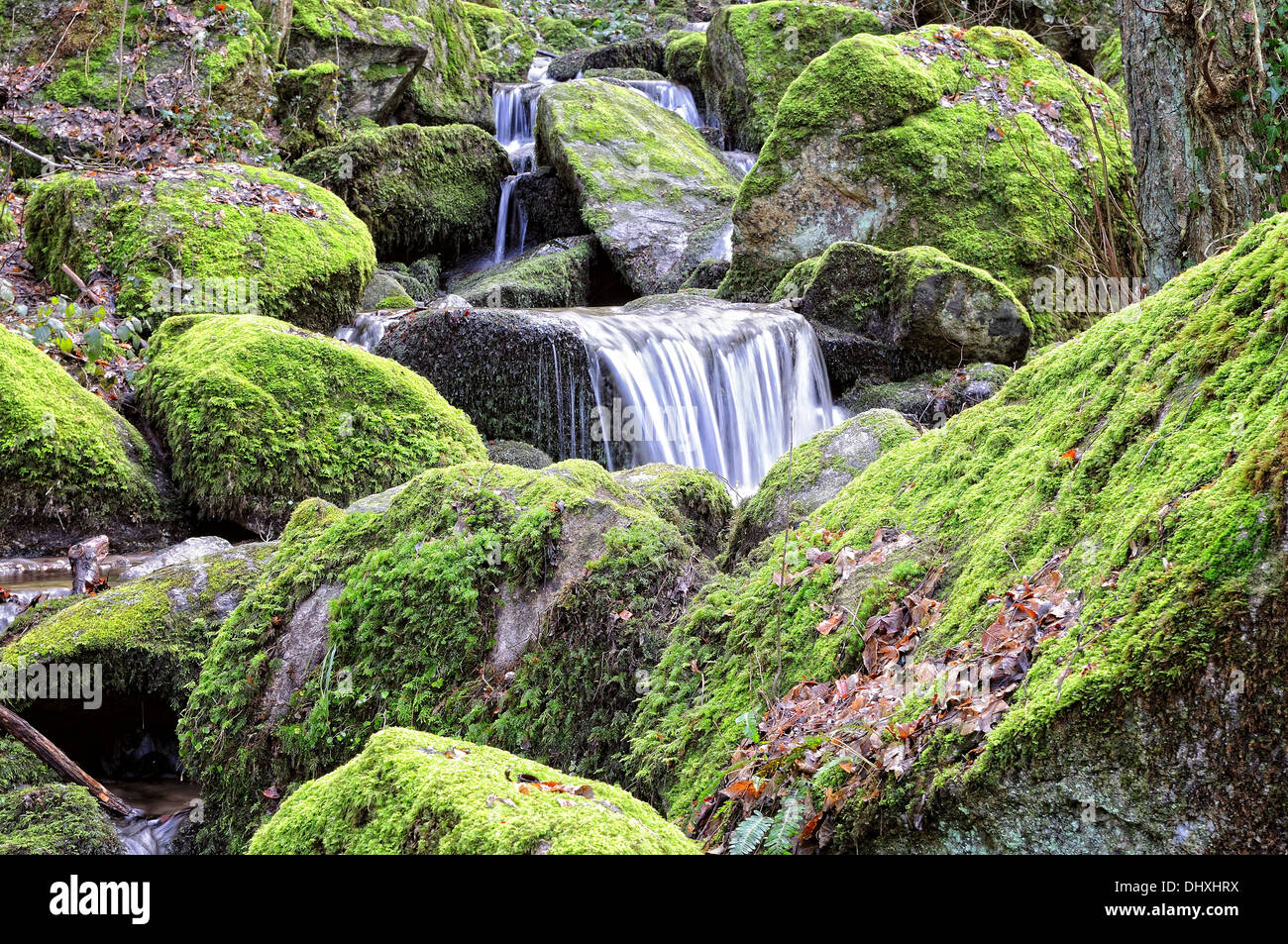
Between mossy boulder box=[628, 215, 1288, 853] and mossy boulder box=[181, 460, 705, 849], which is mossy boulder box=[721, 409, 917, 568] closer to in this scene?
mossy boulder box=[181, 460, 705, 849]

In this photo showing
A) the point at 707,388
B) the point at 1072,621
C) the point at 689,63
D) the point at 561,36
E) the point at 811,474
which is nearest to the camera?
the point at 1072,621

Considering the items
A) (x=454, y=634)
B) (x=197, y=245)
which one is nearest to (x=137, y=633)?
(x=454, y=634)

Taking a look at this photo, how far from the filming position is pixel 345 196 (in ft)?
45.7

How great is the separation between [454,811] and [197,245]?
30.4ft

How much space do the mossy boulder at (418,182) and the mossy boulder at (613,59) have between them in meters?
6.43

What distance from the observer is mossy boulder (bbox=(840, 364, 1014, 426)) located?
948cm

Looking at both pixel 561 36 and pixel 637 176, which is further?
pixel 561 36

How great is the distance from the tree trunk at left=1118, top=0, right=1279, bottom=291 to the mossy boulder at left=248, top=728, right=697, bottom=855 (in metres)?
4.59

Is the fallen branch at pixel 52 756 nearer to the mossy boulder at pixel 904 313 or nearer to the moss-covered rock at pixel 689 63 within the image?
the mossy boulder at pixel 904 313

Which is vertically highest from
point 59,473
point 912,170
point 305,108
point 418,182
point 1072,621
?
point 305,108

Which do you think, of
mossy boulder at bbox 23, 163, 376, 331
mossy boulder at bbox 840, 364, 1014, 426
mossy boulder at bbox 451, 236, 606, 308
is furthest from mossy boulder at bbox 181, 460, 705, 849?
mossy boulder at bbox 451, 236, 606, 308

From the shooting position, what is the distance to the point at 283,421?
25.0 ft

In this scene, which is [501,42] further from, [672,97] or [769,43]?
[769,43]
